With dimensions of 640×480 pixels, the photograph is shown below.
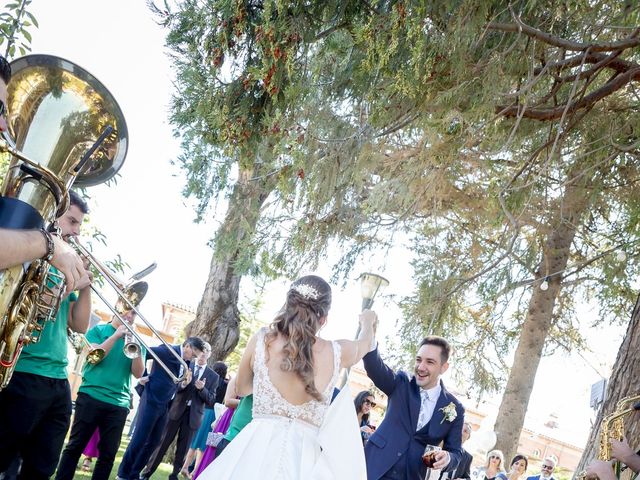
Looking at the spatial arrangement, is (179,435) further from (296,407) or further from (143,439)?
(296,407)

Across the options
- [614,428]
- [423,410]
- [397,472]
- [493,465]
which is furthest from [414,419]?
[493,465]

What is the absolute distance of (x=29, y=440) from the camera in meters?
4.39

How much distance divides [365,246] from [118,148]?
674 centimetres

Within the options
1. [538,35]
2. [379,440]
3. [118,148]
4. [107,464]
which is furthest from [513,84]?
[107,464]

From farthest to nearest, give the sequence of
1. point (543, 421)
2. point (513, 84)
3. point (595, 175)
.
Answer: point (543, 421) → point (595, 175) → point (513, 84)

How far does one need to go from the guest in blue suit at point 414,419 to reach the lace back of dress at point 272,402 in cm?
109

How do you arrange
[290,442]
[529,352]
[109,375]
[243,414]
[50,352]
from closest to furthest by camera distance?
[290,442], [50,352], [243,414], [109,375], [529,352]

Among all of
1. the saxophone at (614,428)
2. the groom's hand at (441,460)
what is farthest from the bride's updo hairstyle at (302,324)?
the saxophone at (614,428)

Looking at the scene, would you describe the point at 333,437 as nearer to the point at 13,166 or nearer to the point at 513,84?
the point at 13,166

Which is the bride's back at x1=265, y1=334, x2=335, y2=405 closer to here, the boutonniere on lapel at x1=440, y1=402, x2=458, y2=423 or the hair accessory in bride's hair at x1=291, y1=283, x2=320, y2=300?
the hair accessory in bride's hair at x1=291, y1=283, x2=320, y2=300

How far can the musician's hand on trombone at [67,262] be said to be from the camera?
8.49ft

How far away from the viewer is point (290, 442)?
160 inches

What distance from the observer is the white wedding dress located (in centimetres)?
400

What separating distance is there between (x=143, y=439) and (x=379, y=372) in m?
4.50
